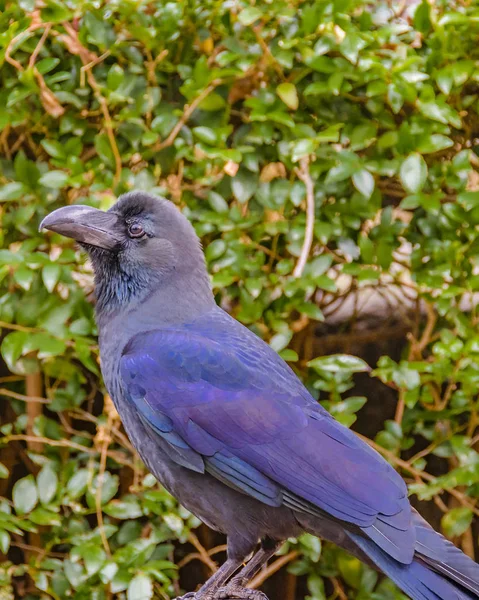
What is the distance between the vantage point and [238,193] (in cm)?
257

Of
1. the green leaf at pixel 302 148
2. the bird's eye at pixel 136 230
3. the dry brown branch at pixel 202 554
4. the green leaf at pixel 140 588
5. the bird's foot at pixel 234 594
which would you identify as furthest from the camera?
the dry brown branch at pixel 202 554

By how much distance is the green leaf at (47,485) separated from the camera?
251cm

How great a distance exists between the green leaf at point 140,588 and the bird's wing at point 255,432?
751 millimetres

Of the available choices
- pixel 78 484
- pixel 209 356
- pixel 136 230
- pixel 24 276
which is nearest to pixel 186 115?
pixel 24 276

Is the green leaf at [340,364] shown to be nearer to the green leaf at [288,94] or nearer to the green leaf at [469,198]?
the green leaf at [469,198]

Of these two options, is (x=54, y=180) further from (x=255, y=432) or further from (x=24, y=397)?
(x=255, y=432)

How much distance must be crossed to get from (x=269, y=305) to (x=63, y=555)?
996mm

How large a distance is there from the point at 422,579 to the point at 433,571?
0.04 m

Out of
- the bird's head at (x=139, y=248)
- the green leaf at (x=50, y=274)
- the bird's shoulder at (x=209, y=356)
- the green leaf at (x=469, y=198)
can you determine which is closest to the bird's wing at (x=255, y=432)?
the bird's shoulder at (x=209, y=356)

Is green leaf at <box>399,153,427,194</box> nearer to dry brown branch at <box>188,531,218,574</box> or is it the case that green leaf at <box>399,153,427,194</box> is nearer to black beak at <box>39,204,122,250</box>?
black beak at <box>39,204,122,250</box>

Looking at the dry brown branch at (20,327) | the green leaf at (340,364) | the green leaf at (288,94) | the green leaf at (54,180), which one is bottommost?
the green leaf at (340,364)

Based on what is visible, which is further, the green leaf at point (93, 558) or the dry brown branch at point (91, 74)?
the dry brown branch at point (91, 74)

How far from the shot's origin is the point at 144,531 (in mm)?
2639

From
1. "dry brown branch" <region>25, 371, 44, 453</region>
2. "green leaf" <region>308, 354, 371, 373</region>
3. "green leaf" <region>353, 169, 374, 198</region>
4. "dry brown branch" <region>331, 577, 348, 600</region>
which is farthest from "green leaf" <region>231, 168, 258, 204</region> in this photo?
"dry brown branch" <region>331, 577, 348, 600</region>
